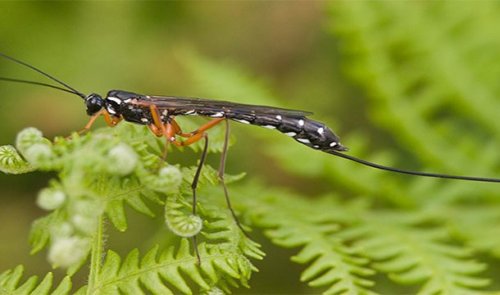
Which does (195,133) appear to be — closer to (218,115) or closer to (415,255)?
(218,115)

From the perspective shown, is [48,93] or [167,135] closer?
[167,135]

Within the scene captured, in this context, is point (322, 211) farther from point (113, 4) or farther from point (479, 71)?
point (113, 4)

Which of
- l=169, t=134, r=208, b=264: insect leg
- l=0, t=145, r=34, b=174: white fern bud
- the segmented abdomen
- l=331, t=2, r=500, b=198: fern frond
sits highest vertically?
l=331, t=2, r=500, b=198: fern frond

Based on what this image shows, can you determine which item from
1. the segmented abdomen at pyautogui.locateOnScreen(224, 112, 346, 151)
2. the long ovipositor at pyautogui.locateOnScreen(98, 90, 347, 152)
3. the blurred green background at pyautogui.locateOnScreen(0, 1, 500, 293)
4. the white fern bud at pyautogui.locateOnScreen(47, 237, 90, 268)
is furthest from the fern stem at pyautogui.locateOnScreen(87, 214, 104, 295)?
the blurred green background at pyautogui.locateOnScreen(0, 1, 500, 293)

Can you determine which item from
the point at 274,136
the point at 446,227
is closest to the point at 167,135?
the point at 274,136

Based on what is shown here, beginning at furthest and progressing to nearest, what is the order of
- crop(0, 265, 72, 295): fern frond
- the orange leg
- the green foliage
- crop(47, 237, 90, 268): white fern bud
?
the orange leg
crop(0, 265, 72, 295): fern frond
the green foliage
crop(47, 237, 90, 268): white fern bud

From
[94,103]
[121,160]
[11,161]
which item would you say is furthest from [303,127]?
[11,161]

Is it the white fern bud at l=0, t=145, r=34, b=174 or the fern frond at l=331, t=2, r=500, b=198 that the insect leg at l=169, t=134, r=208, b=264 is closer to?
the white fern bud at l=0, t=145, r=34, b=174

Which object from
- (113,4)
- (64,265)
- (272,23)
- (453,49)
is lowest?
(64,265)
